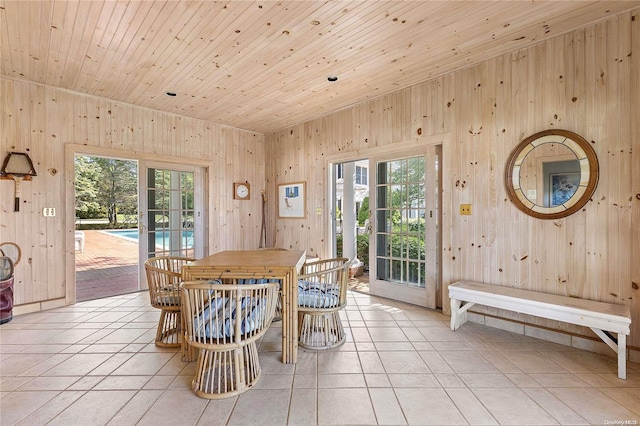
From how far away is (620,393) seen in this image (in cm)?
194

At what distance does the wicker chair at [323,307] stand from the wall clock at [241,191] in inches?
121

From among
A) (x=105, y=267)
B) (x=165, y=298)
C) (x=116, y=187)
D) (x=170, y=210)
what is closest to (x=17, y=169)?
(x=170, y=210)

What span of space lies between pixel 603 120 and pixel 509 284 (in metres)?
1.64

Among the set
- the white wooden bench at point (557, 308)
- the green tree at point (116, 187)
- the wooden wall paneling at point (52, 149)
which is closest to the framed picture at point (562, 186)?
the white wooden bench at point (557, 308)

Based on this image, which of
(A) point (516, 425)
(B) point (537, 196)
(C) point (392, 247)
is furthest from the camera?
(C) point (392, 247)

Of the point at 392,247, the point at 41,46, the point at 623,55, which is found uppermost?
the point at 41,46

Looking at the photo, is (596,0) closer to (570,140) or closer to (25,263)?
(570,140)

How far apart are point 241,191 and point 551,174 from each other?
14.7 feet

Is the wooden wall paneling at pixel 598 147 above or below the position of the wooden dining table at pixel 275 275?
above

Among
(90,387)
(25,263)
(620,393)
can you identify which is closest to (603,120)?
(620,393)

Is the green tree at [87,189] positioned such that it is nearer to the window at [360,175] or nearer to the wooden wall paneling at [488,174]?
the window at [360,175]

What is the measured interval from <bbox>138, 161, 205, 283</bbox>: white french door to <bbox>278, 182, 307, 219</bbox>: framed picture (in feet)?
4.49

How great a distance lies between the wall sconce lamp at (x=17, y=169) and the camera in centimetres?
331

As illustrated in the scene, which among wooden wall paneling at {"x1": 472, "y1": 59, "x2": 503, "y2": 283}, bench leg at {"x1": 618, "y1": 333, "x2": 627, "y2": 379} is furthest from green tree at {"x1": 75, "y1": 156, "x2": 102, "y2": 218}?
bench leg at {"x1": 618, "y1": 333, "x2": 627, "y2": 379}
